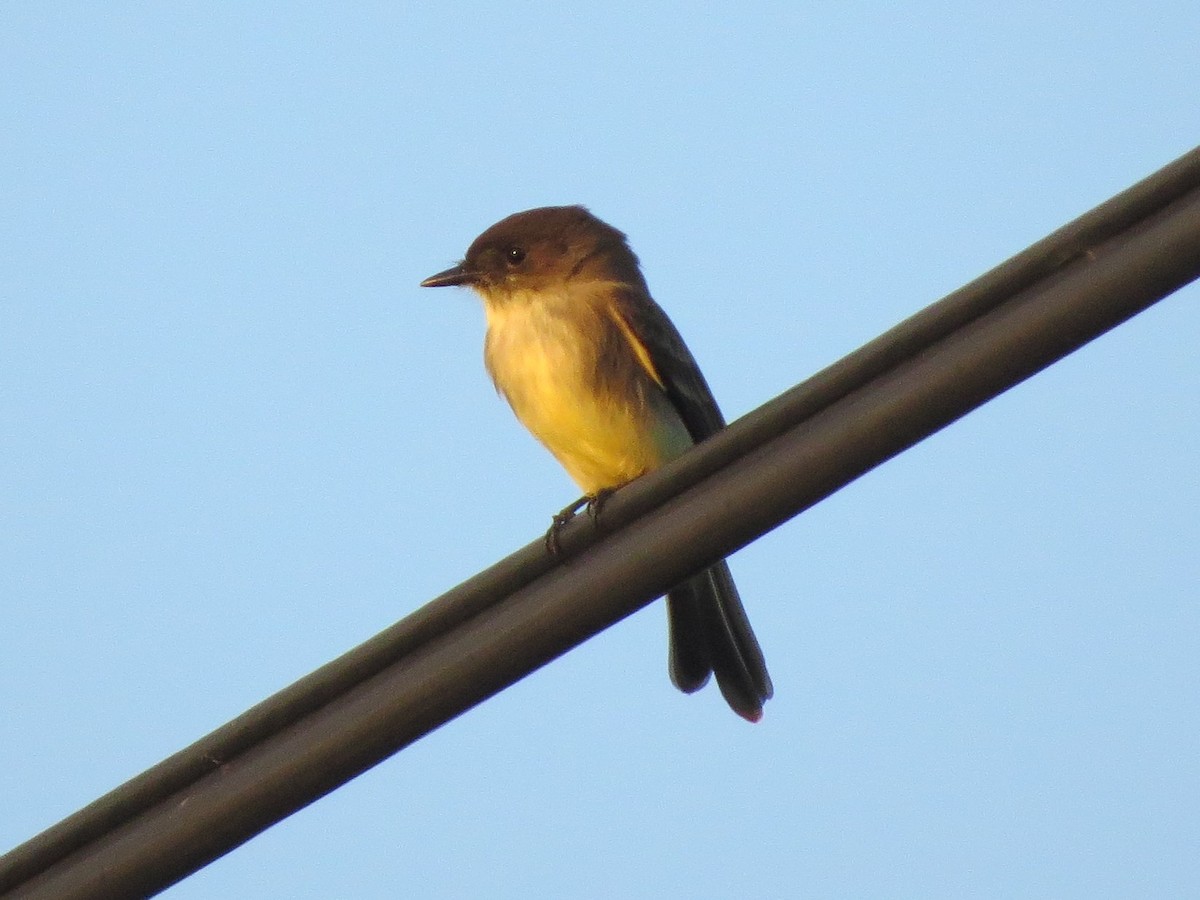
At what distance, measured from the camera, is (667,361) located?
525 cm

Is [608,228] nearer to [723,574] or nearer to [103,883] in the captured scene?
[723,574]

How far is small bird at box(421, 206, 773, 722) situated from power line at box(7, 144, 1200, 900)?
220 cm

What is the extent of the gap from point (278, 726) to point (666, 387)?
2638 mm

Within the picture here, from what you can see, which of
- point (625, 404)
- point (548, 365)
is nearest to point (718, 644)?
point (625, 404)

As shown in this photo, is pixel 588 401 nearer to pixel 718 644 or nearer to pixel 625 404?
pixel 625 404

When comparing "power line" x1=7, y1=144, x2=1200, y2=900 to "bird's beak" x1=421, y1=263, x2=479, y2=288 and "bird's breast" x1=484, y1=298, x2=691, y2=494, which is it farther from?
"bird's beak" x1=421, y1=263, x2=479, y2=288

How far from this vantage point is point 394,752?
2.74 m

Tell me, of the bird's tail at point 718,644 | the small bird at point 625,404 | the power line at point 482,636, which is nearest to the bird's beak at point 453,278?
the small bird at point 625,404

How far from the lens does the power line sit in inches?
103

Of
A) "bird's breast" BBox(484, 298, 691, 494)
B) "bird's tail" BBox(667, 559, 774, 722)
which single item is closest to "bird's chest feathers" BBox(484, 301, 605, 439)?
"bird's breast" BBox(484, 298, 691, 494)

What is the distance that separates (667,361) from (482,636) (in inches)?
102

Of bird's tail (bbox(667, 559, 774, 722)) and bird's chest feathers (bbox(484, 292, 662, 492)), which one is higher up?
bird's chest feathers (bbox(484, 292, 662, 492))

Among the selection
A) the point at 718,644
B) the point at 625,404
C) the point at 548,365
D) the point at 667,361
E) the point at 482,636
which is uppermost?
the point at 548,365

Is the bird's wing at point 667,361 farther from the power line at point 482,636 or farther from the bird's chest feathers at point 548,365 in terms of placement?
the power line at point 482,636
